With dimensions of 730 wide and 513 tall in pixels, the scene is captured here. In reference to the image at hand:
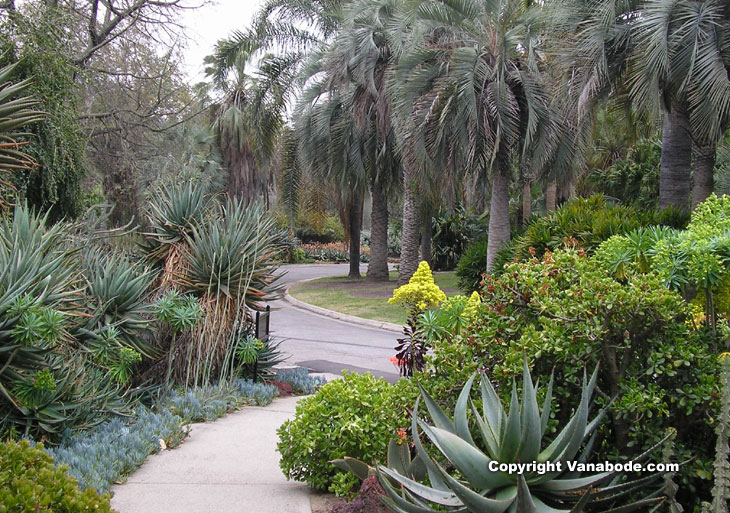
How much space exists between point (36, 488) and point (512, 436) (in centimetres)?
213

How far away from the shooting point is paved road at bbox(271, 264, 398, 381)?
1030 centimetres

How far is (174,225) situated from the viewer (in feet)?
24.7

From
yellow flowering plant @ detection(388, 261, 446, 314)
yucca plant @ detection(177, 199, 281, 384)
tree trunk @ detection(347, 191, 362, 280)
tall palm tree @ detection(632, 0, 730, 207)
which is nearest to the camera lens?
yellow flowering plant @ detection(388, 261, 446, 314)

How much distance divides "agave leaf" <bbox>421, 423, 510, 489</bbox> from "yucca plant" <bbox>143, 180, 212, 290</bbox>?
4947 mm

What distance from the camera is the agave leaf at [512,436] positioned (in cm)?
300

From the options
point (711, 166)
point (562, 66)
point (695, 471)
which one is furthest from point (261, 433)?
point (711, 166)

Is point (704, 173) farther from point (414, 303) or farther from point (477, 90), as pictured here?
point (414, 303)

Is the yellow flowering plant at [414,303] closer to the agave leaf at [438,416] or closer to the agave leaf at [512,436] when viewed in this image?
the agave leaf at [438,416]

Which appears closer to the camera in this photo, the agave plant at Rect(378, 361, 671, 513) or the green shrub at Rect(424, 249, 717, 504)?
the agave plant at Rect(378, 361, 671, 513)

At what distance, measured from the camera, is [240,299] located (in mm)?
7246

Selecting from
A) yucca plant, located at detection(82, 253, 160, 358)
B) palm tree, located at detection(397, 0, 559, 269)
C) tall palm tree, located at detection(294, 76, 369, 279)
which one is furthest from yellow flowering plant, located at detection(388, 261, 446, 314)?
tall palm tree, located at detection(294, 76, 369, 279)

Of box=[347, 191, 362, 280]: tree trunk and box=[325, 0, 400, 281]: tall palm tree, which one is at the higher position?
box=[325, 0, 400, 281]: tall palm tree

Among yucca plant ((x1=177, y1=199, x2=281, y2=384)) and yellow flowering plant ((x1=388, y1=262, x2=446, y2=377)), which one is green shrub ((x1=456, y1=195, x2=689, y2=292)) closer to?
yucca plant ((x1=177, y1=199, x2=281, y2=384))

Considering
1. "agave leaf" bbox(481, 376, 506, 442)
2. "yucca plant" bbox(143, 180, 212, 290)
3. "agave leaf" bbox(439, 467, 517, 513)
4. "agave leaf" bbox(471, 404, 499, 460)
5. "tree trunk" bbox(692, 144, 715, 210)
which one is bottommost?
"agave leaf" bbox(439, 467, 517, 513)
